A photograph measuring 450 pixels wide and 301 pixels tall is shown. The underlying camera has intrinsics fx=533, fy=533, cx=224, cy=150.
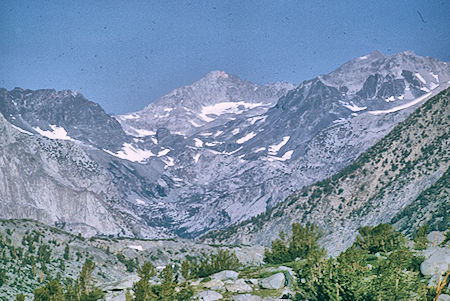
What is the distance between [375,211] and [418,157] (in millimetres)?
18470

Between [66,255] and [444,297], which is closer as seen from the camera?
[444,297]

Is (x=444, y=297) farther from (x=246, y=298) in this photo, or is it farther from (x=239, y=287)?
(x=239, y=287)

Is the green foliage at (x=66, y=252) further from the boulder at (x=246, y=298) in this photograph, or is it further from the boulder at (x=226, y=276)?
the boulder at (x=246, y=298)

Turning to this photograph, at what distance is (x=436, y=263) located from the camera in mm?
25344

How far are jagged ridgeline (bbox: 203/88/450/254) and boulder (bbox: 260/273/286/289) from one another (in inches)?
2477

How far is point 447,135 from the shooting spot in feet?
385

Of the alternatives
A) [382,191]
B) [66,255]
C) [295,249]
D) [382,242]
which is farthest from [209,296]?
[382,191]

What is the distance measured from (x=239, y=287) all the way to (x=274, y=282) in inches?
77.8

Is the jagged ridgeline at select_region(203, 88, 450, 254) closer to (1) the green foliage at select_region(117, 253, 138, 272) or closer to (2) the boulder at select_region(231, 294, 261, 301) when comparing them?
(1) the green foliage at select_region(117, 253, 138, 272)

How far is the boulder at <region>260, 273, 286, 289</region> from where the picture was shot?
28.9m

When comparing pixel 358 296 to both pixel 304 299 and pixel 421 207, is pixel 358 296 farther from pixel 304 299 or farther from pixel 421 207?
pixel 421 207

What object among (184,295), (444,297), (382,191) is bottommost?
(444,297)

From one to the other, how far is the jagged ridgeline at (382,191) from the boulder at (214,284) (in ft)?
206

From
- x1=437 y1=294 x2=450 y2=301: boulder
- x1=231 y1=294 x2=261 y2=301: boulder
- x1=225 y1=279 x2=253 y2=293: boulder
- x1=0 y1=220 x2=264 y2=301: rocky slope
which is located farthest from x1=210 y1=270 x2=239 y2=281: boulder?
x1=437 y1=294 x2=450 y2=301: boulder
